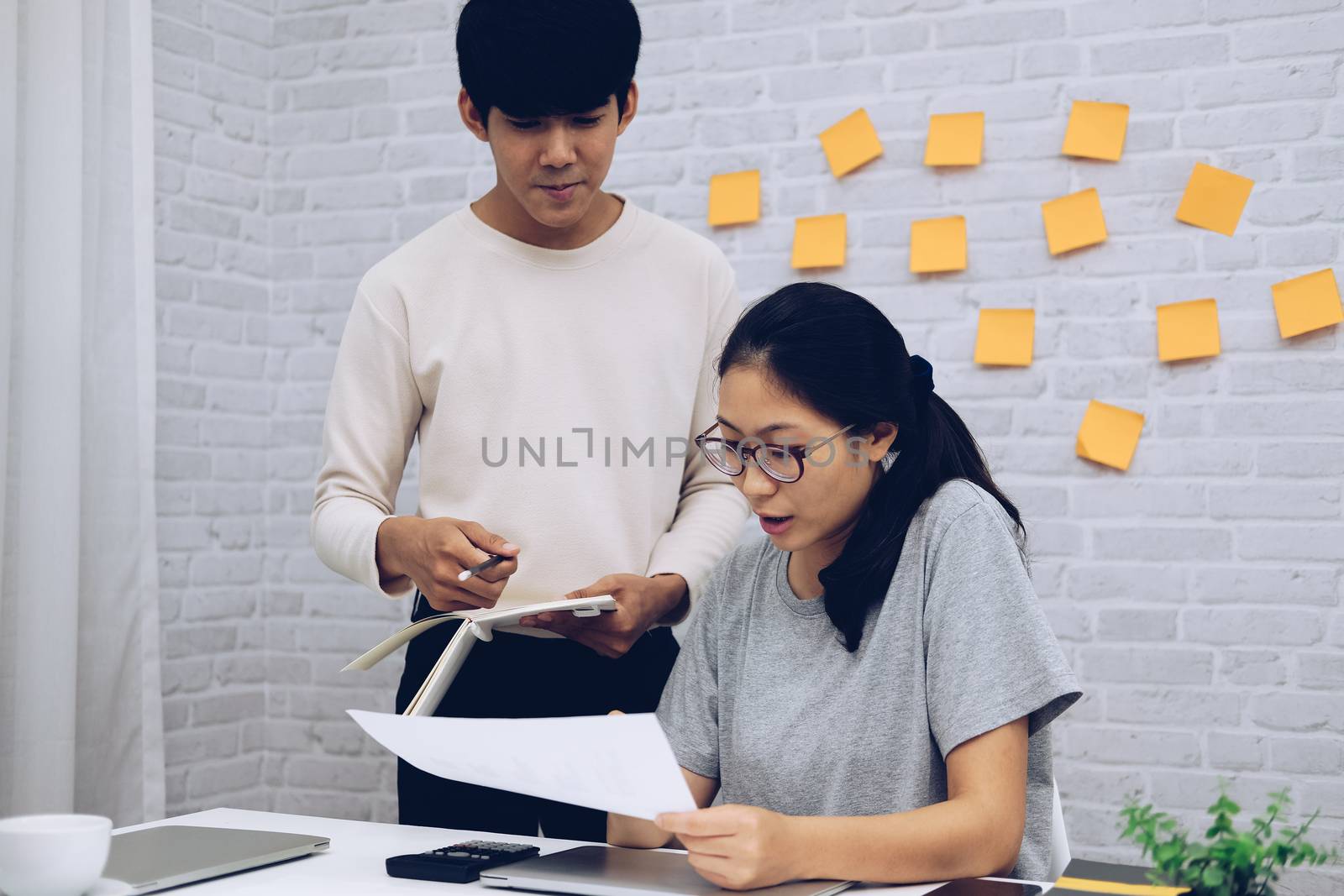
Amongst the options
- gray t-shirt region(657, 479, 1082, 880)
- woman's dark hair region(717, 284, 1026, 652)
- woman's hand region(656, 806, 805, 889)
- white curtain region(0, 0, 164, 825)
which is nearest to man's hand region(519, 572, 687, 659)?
gray t-shirt region(657, 479, 1082, 880)

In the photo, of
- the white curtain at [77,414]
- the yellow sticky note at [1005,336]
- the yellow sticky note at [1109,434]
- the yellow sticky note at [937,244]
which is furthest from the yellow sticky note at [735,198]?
the white curtain at [77,414]

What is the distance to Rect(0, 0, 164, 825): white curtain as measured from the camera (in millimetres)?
2041

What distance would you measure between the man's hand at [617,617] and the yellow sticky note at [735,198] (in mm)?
1136

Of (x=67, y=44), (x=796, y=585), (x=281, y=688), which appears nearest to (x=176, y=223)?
(x=67, y=44)

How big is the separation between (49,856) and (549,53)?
90 cm

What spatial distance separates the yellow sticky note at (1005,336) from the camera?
89.0 inches

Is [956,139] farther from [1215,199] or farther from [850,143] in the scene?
[1215,199]

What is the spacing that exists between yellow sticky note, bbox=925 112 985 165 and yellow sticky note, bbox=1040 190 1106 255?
0.16 meters

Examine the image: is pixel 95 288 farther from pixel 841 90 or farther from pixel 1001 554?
pixel 1001 554

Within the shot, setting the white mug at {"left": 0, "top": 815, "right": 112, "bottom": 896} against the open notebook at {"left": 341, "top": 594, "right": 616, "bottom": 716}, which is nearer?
the white mug at {"left": 0, "top": 815, "right": 112, "bottom": 896}

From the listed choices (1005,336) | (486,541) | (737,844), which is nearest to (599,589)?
(486,541)

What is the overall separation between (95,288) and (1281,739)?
205 centimetres

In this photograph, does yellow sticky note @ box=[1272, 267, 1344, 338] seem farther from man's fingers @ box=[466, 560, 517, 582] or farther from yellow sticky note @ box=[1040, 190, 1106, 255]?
man's fingers @ box=[466, 560, 517, 582]

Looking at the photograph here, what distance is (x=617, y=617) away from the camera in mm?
1411
